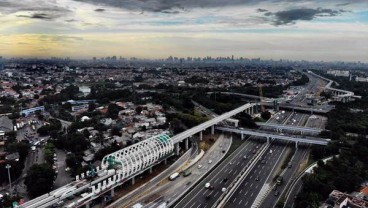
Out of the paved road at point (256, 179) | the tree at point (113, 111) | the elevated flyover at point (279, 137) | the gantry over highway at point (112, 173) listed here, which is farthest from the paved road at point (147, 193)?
the tree at point (113, 111)

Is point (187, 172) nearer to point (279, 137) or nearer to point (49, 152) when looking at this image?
point (49, 152)

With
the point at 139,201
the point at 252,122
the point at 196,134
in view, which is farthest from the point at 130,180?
the point at 252,122

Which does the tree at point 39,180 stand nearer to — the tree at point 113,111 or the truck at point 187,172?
the truck at point 187,172

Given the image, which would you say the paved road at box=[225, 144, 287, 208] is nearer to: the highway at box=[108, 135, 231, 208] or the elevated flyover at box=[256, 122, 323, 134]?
the highway at box=[108, 135, 231, 208]

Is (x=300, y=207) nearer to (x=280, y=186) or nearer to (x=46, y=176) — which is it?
(x=280, y=186)

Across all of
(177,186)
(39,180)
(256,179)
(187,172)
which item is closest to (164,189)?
(177,186)

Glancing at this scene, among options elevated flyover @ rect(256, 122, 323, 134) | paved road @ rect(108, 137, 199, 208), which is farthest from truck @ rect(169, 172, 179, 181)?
elevated flyover @ rect(256, 122, 323, 134)

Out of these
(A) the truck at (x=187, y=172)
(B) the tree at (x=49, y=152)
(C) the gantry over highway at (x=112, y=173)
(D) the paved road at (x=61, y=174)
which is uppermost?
(C) the gantry over highway at (x=112, y=173)

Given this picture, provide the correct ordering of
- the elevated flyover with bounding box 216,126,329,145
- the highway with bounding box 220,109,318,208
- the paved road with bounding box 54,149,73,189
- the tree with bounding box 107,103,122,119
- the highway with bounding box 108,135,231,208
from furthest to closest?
the tree with bounding box 107,103,122,119 < the elevated flyover with bounding box 216,126,329,145 < the paved road with bounding box 54,149,73,189 < the highway with bounding box 220,109,318,208 < the highway with bounding box 108,135,231,208

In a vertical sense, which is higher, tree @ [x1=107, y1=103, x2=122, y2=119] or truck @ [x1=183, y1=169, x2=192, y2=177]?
tree @ [x1=107, y1=103, x2=122, y2=119]
